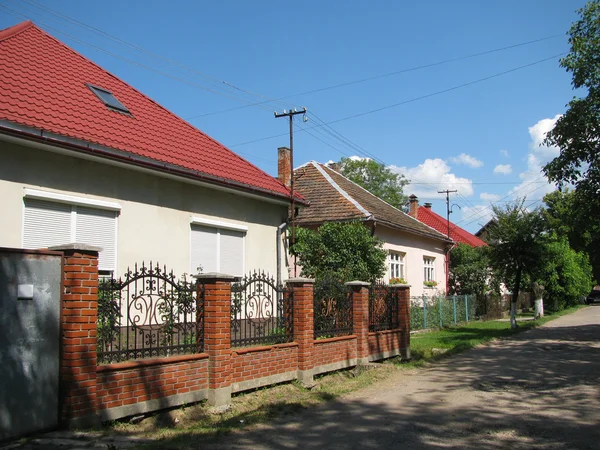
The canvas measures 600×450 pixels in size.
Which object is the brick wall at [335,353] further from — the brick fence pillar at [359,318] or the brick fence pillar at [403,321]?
the brick fence pillar at [403,321]

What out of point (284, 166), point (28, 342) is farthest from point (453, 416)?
point (284, 166)

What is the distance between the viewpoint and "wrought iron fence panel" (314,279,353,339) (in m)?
11.1

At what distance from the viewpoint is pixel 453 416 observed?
805cm

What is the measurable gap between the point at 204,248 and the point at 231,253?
0.98 metres

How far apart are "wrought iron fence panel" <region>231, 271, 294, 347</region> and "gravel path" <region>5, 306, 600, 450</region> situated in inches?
56.8

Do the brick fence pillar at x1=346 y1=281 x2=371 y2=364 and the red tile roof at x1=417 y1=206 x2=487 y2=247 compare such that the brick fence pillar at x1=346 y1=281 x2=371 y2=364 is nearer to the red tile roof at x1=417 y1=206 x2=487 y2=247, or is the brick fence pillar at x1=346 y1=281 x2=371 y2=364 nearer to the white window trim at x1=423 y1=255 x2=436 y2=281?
the white window trim at x1=423 y1=255 x2=436 y2=281

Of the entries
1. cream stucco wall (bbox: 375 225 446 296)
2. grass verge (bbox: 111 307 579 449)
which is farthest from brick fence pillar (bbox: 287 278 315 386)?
cream stucco wall (bbox: 375 225 446 296)

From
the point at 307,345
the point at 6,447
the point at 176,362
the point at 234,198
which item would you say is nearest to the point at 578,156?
the point at 234,198

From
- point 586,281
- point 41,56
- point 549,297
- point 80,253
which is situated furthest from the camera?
point 586,281

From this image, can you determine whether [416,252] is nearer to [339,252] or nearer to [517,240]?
[517,240]

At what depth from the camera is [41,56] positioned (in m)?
12.4

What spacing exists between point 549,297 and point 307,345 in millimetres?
33351

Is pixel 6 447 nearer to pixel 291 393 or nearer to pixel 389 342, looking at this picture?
pixel 291 393

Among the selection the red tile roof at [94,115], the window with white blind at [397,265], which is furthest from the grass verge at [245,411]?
the window with white blind at [397,265]
